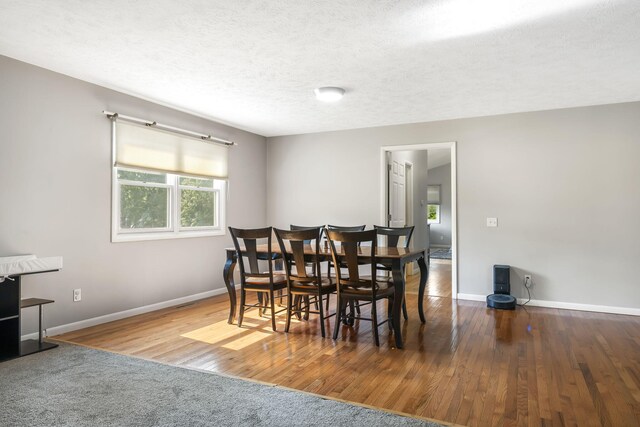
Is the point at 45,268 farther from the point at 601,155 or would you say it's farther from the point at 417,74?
the point at 601,155

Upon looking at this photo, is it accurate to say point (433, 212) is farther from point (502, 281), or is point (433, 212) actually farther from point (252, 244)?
point (252, 244)

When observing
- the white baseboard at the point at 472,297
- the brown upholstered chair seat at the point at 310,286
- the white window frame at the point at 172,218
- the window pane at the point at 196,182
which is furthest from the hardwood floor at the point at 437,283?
the window pane at the point at 196,182

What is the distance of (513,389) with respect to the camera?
252 centimetres

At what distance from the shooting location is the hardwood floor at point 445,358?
Result: 2320 millimetres

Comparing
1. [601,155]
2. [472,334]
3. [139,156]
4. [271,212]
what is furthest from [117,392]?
[601,155]

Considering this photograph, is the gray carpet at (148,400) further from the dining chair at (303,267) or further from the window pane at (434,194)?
the window pane at (434,194)

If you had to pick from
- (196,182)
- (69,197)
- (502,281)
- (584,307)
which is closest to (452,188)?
(502,281)

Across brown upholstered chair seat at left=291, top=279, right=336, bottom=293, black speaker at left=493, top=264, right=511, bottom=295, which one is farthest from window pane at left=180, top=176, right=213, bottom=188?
black speaker at left=493, top=264, right=511, bottom=295

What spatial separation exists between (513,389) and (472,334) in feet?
3.96

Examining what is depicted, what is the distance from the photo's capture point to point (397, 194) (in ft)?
21.0

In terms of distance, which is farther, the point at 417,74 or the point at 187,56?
the point at 417,74

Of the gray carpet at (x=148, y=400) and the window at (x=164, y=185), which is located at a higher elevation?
the window at (x=164, y=185)

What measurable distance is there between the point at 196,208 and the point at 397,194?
3.06 m

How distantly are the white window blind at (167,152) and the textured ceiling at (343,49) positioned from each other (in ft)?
1.34
